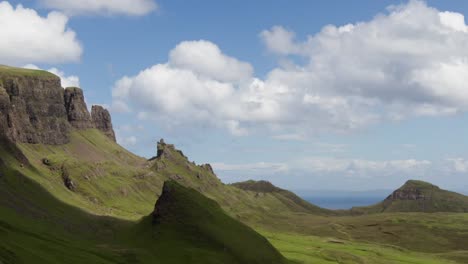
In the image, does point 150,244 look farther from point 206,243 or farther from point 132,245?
point 206,243

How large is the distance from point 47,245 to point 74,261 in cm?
1617

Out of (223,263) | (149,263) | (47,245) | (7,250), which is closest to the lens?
(7,250)

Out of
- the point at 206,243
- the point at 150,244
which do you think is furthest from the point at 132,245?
the point at 206,243

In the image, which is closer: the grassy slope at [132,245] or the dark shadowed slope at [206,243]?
the grassy slope at [132,245]

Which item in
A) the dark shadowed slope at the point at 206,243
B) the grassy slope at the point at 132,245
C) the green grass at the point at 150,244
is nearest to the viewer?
the grassy slope at the point at 132,245

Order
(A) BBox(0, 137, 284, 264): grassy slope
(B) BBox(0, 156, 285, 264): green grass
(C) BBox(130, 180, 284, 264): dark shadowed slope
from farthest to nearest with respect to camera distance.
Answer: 1. (C) BBox(130, 180, 284, 264): dark shadowed slope
2. (B) BBox(0, 156, 285, 264): green grass
3. (A) BBox(0, 137, 284, 264): grassy slope

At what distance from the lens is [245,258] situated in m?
179

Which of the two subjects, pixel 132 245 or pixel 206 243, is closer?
pixel 206 243

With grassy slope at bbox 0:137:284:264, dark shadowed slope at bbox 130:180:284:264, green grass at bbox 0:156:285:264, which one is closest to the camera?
grassy slope at bbox 0:137:284:264

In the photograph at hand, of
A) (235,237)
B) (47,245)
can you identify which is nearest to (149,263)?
(47,245)

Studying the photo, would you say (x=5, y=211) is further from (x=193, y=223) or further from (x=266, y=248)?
(x=266, y=248)

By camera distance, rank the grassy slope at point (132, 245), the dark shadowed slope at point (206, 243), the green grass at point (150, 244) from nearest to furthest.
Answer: the grassy slope at point (132, 245) < the green grass at point (150, 244) < the dark shadowed slope at point (206, 243)

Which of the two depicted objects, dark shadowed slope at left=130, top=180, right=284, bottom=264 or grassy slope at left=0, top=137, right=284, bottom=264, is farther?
dark shadowed slope at left=130, top=180, right=284, bottom=264

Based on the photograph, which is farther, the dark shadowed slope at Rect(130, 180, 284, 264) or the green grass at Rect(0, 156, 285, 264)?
the dark shadowed slope at Rect(130, 180, 284, 264)
